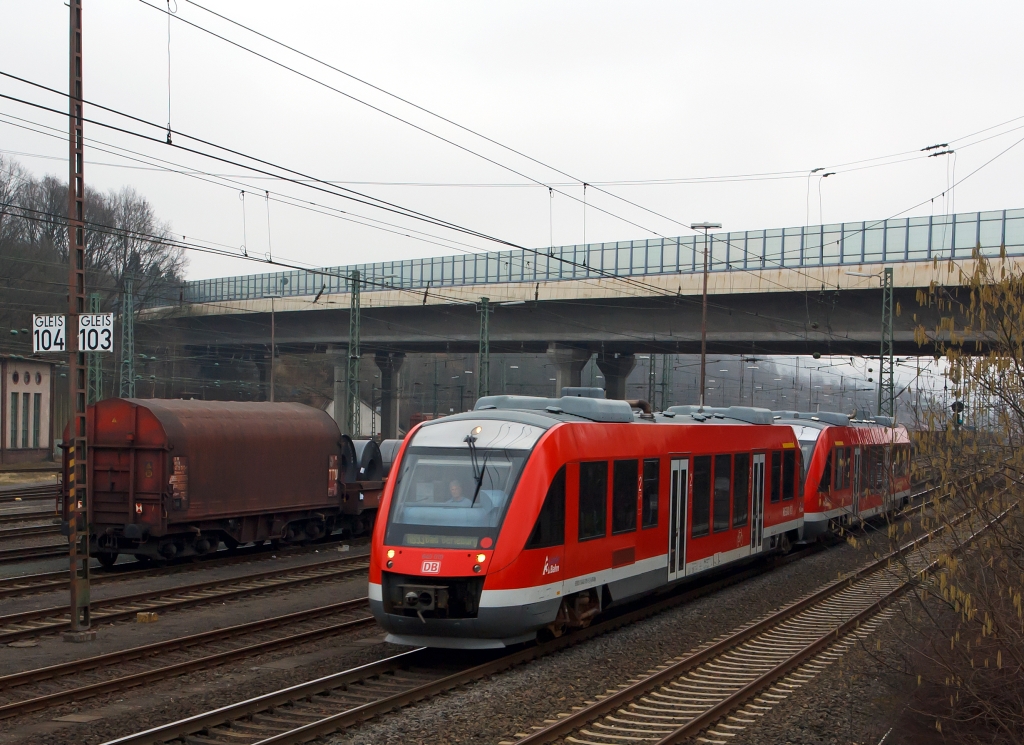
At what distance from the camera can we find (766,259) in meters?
37.6

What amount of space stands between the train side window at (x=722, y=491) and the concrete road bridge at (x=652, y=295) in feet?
46.0

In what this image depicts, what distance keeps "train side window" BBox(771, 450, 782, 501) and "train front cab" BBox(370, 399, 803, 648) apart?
371 cm

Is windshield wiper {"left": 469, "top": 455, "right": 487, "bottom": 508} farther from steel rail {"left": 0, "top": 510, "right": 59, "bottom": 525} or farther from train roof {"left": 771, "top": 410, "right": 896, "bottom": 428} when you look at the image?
steel rail {"left": 0, "top": 510, "right": 59, "bottom": 525}

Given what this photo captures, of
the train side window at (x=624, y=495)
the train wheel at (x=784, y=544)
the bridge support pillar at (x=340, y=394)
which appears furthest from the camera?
the bridge support pillar at (x=340, y=394)

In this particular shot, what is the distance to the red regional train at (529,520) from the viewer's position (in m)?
10.3

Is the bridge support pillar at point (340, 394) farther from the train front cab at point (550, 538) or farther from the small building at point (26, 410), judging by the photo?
the train front cab at point (550, 538)

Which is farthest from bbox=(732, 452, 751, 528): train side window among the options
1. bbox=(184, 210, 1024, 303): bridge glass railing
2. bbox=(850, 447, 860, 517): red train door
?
bbox=(184, 210, 1024, 303): bridge glass railing

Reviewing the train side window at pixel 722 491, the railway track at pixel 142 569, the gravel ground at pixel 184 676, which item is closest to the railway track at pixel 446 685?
the gravel ground at pixel 184 676

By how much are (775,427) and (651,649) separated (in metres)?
7.77

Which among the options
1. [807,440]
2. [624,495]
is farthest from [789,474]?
[624,495]

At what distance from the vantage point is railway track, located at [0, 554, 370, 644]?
42.8 feet

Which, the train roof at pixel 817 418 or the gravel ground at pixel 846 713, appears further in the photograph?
the train roof at pixel 817 418

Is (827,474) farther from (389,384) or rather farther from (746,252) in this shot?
(389,384)

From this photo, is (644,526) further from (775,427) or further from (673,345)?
(673,345)
